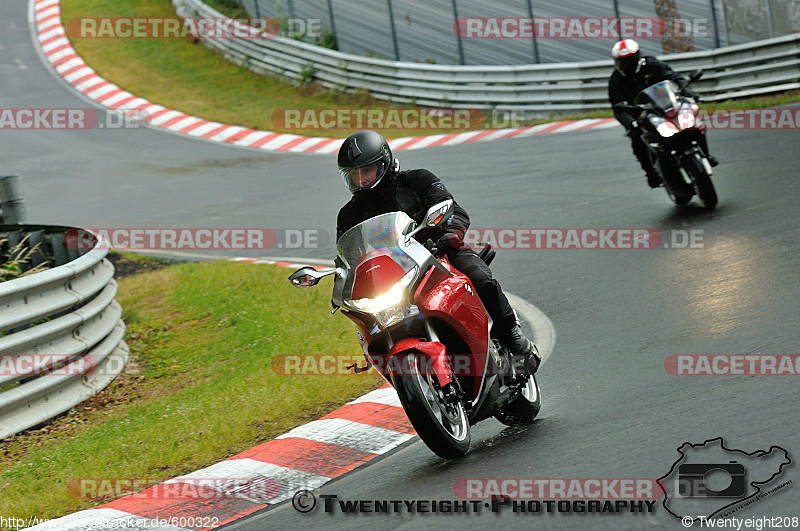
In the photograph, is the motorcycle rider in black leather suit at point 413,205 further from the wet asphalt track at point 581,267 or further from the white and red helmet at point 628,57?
the white and red helmet at point 628,57

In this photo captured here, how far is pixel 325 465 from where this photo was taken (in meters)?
6.70

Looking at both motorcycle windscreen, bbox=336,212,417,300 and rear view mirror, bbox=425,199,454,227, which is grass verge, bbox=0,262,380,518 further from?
rear view mirror, bbox=425,199,454,227

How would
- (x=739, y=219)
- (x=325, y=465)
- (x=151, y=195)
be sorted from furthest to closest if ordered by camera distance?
1. (x=151, y=195)
2. (x=739, y=219)
3. (x=325, y=465)

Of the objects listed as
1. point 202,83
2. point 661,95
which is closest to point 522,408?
point 661,95

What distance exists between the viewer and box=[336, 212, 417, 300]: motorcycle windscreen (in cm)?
584

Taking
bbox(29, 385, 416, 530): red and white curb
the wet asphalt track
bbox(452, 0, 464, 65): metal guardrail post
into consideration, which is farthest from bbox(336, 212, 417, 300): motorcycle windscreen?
bbox(452, 0, 464, 65): metal guardrail post

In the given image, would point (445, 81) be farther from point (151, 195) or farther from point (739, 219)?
point (739, 219)

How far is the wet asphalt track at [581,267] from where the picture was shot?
18.9ft

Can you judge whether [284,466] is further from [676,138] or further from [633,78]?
[633,78]

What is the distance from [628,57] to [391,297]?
7.26 metres

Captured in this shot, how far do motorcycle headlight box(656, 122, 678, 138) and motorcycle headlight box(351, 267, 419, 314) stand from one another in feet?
22.2

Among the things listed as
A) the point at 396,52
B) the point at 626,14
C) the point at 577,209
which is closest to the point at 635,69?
the point at 577,209

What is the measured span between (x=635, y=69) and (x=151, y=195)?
9769mm

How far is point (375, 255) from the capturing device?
19.3 feet
